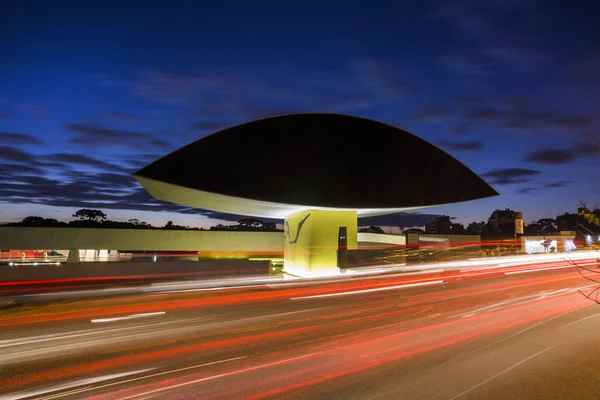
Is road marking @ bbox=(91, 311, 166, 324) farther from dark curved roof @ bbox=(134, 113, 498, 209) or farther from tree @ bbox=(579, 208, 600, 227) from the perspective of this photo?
tree @ bbox=(579, 208, 600, 227)

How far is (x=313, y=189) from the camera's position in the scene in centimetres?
2456

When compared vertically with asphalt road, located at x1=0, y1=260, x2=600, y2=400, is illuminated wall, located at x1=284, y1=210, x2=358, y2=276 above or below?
above

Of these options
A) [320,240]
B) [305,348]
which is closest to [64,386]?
[305,348]

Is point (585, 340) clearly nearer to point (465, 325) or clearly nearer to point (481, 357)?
point (465, 325)

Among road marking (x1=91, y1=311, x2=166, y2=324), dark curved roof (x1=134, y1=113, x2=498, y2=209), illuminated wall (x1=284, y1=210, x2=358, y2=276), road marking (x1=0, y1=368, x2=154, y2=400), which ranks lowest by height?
road marking (x1=91, y1=311, x2=166, y2=324)

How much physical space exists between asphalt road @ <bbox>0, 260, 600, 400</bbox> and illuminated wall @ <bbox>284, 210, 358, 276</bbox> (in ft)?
37.5

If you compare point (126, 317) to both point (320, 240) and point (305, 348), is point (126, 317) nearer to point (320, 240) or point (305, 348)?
point (305, 348)

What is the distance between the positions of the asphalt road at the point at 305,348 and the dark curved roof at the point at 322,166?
9526 millimetres

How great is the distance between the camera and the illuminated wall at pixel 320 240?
26375 millimetres

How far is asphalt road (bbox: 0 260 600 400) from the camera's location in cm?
585

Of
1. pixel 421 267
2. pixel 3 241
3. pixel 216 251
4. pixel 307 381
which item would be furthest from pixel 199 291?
pixel 3 241

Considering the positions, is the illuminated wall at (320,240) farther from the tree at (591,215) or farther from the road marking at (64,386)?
the tree at (591,215)

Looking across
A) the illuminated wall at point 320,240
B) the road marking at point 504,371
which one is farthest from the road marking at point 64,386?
the illuminated wall at point 320,240

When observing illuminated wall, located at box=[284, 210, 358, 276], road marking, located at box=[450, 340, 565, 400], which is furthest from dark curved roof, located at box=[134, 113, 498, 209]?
road marking, located at box=[450, 340, 565, 400]
